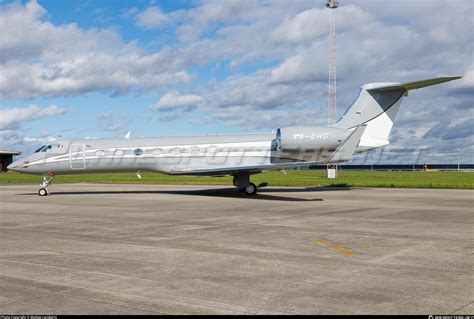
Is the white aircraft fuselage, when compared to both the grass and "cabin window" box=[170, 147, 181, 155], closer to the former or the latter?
"cabin window" box=[170, 147, 181, 155]

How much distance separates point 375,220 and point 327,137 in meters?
10.3

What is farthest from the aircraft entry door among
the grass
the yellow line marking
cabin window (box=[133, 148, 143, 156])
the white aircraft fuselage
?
the yellow line marking

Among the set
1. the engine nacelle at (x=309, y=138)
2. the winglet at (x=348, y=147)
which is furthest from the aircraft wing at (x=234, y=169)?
A: the engine nacelle at (x=309, y=138)

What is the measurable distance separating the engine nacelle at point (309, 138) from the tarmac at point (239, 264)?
860 cm

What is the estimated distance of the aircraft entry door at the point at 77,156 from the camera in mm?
25109

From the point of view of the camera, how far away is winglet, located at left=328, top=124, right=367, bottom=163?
21.2m

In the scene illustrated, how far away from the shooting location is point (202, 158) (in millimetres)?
24891

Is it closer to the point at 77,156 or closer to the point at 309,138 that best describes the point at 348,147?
the point at 309,138

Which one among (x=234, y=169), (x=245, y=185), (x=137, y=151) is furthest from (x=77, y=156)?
(x=245, y=185)

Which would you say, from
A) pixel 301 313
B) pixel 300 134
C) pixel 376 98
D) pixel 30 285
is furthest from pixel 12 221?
pixel 376 98

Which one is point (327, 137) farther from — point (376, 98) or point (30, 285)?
point (30, 285)

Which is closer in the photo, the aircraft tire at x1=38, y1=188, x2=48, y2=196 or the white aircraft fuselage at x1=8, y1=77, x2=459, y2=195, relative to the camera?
the white aircraft fuselage at x1=8, y1=77, x2=459, y2=195

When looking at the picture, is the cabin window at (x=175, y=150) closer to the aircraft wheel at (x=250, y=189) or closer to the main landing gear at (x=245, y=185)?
the main landing gear at (x=245, y=185)

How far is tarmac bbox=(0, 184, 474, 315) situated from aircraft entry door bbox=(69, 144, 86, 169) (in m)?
9.49
